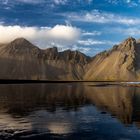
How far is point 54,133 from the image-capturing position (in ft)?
97.2

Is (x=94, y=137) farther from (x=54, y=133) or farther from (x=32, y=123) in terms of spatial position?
(x=32, y=123)

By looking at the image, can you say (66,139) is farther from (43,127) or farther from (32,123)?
(32,123)

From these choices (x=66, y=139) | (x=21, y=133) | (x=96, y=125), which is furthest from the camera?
(x=96, y=125)

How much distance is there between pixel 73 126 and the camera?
112 feet

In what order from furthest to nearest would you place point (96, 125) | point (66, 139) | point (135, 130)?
point (96, 125), point (135, 130), point (66, 139)

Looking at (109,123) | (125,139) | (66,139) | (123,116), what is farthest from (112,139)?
(123,116)

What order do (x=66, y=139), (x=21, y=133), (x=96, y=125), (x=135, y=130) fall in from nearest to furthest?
(x=66, y=139), (x=21, y=133), (x=135, y=130), (x=96, y=125)

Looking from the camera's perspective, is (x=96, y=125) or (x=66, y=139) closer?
(x=66, y=139)

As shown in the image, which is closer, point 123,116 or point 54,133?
point 54,133

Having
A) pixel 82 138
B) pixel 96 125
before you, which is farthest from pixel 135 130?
Answer: pixel 82 138

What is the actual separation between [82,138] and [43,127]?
662 centimetres

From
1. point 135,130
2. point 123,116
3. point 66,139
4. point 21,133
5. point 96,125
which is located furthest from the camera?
point 123,116

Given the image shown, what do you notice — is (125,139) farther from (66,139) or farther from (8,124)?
(8,124)

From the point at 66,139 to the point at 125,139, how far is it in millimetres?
4556
